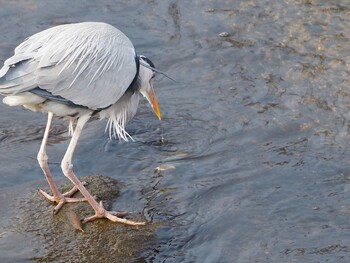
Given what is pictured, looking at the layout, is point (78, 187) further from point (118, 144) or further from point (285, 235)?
point (285, 235)

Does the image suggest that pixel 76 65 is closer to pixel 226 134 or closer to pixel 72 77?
pixel 72 77

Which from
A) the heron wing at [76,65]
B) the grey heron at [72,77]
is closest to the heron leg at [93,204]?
the grey heron at [72,77]

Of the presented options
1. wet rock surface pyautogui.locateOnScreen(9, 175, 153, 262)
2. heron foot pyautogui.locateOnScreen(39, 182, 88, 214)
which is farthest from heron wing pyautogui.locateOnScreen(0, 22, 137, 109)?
wet rock surface pyautogui.locateOnScreen(9, 175, 153, 262)

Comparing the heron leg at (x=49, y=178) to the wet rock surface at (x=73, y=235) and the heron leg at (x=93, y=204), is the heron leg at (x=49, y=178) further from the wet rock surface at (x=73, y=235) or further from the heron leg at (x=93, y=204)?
the heron leg at (x=93, y=204)

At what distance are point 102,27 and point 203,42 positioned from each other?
284cm

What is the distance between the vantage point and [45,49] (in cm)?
580

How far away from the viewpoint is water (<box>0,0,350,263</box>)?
577 cm

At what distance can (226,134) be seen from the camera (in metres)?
7.07

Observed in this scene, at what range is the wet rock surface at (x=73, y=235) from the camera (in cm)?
543

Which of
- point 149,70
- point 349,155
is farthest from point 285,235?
point 149,70

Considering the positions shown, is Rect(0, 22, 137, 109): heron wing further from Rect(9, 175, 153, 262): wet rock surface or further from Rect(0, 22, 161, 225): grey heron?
Rect(9, 175, 153, 262): wet rock surface

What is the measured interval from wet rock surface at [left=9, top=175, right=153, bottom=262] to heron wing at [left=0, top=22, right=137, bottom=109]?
2.90ft

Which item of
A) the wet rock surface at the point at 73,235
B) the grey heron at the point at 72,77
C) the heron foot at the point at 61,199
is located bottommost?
the wet rock surface at the point at 73,235

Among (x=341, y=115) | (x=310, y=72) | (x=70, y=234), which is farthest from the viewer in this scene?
(x=310, y=72)
